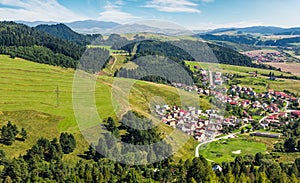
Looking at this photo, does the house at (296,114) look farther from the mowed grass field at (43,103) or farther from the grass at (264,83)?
the mowed grass field at (43,103)

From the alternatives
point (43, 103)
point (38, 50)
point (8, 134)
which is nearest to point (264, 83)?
point (38, 50)

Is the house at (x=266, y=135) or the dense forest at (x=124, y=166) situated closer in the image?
the dense forest at (x=124, y=166)

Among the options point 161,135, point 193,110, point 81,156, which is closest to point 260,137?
point 193,110

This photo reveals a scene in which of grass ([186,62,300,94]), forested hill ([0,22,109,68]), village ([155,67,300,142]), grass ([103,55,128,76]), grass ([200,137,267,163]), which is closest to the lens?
grass ([200,137,267,163])

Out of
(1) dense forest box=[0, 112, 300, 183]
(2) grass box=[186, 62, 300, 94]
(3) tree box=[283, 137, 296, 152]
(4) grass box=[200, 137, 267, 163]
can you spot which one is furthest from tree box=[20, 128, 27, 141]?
(2) grass box=[186, 62, 300, 94]

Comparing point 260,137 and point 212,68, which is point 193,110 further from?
point 212,68

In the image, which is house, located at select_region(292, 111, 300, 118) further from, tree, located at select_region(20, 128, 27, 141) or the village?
tree, located at select_region(20, 128, 27, 141)

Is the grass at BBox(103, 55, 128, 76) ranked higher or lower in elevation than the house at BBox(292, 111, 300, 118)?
higher

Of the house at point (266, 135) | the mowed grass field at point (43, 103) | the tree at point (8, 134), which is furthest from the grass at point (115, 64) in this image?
the tree at point (8, 134)
